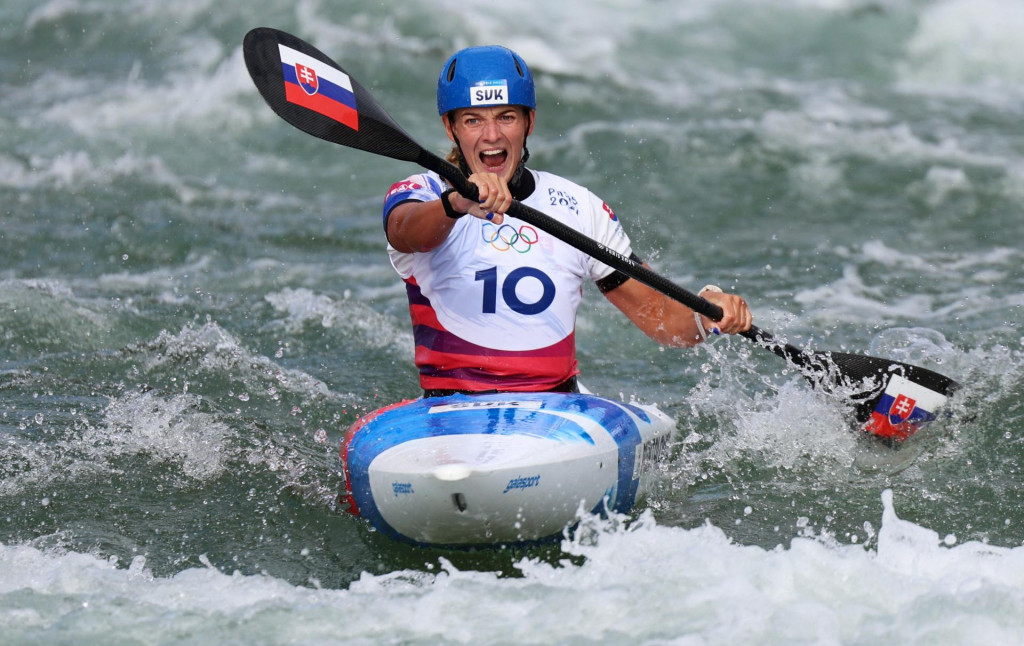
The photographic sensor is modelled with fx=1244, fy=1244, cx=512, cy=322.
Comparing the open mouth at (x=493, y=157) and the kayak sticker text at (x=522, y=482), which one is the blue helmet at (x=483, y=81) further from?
the kayak sticker text at (x=522, y=482)

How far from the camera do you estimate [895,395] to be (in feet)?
16.4

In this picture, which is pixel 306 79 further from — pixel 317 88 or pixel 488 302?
pixel 488 302

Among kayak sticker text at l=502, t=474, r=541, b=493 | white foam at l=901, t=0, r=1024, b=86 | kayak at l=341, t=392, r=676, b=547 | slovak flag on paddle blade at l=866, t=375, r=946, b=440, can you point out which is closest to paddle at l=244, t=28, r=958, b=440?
kayak at l=341, t=392, r=676, b=547

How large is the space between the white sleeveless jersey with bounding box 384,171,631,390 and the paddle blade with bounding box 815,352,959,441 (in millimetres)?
1371

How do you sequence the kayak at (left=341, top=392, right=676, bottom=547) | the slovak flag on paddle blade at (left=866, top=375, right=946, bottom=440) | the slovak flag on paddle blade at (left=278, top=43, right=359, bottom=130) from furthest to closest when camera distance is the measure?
the slovak flag on paddle blade at (left=866, top=375, right=946, bottom=440) < the slovak flag on paddle blade at (left=278, top=43, right=359, bottom=130) < the kayak at (left=341, top=392, right=676, bottom=547)

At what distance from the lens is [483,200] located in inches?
149

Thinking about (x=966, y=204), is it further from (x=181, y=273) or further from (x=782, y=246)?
(x=181, y=273)

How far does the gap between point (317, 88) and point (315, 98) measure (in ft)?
0.13

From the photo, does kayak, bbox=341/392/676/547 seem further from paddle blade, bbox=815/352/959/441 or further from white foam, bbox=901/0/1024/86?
white foam, bbox=901/0/1024/86

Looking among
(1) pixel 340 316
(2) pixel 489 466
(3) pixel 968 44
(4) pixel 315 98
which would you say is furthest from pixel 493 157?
(3) pixel 968 44

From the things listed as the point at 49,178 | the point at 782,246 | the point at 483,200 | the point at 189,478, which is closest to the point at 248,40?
the point at 483,200

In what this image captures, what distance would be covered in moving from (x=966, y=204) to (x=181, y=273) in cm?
565

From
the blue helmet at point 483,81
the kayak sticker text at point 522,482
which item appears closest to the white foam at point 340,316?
the blue helmet at point 483,81

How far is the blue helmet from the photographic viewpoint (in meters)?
4.21
